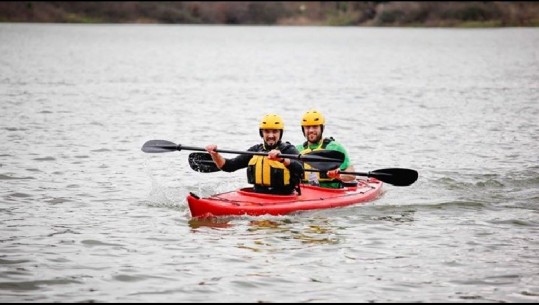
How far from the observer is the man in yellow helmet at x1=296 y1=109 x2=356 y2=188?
15.6m

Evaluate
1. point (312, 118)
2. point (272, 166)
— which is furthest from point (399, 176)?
point (272, 166)

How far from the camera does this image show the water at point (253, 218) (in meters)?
11.5

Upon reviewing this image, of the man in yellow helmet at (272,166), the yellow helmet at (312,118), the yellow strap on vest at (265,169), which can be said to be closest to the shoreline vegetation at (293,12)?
the yellow helmet at (312,118)

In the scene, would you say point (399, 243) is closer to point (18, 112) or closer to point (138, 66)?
point (18, 112)

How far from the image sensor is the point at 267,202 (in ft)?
48.3

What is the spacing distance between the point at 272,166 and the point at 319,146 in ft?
4.30

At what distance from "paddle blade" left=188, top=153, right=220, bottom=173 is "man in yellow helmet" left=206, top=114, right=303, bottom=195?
655 millimetres

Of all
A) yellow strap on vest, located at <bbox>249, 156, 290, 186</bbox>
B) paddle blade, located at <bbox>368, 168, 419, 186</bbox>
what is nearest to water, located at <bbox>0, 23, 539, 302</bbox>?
paddle blade, located at <bbox>368, 168, 419, 186</bbox>

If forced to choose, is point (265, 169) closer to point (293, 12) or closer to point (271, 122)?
point (271, 122)

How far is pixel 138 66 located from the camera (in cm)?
6131

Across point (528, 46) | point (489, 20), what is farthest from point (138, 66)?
point (489, 20)

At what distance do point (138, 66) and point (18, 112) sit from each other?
3096 cm

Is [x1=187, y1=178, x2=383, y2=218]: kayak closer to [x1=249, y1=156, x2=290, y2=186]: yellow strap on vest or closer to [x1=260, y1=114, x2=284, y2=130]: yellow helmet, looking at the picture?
[x1=249, y1=156, x2=290, y2=186]: yellow strap on vest

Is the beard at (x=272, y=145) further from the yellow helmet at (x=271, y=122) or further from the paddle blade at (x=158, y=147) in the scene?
the paddle blade at (x=158, y=147)
